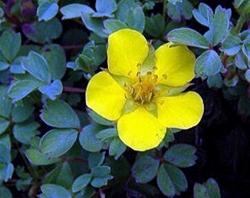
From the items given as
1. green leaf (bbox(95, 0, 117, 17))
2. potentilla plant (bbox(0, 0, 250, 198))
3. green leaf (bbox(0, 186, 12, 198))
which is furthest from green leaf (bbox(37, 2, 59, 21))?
green leaf (bbox(0, 186, 12, 198))

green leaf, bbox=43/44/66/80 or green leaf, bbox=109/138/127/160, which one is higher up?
green leaf, bbox=109/138/127/160

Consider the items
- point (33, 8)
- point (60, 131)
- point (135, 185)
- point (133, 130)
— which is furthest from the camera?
point (33, 8)

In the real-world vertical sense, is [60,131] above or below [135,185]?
above

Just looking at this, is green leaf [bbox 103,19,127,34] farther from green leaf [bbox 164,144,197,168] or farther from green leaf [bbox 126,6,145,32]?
green leaf [bbox 164,144,197,168]

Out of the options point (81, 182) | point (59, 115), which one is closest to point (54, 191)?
point (81, 182)

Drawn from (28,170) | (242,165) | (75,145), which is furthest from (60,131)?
(242,165)

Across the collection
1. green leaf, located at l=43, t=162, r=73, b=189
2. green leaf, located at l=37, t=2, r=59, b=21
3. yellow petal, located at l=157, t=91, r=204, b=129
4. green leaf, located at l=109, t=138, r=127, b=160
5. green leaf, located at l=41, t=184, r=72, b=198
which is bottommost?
green leaf, located at l=43, t=162, r=73, b=189

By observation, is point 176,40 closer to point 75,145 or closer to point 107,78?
point 107,78
